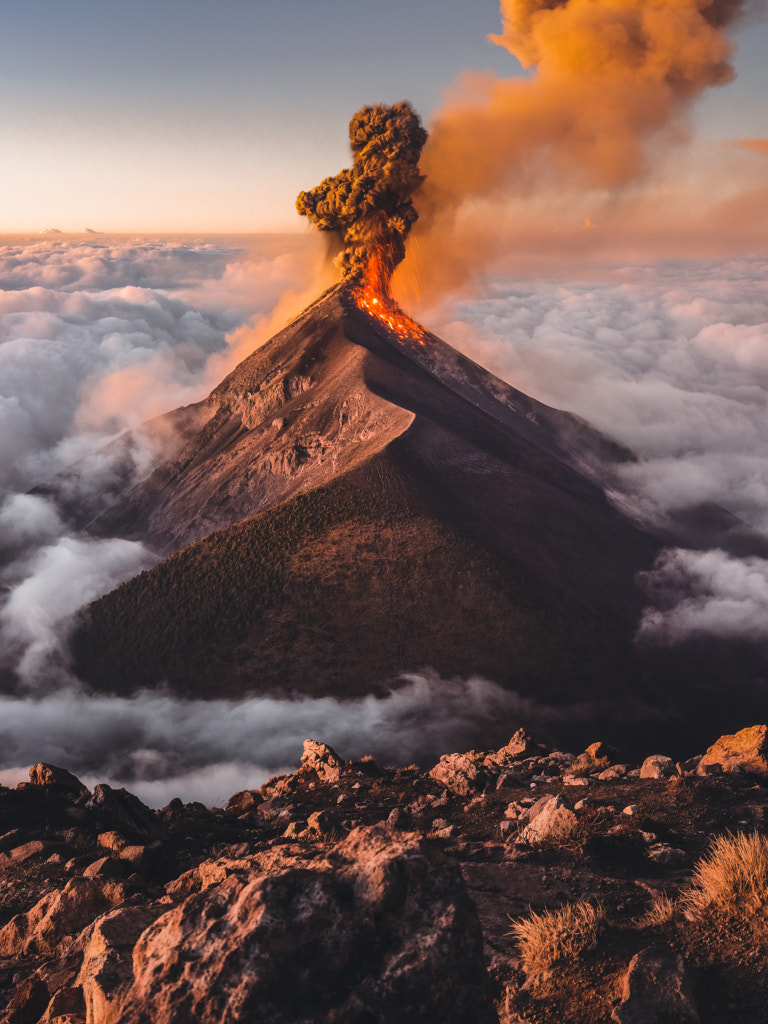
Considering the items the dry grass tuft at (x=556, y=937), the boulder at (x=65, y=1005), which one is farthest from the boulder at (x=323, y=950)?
the boulder at (x=65, y=1005)

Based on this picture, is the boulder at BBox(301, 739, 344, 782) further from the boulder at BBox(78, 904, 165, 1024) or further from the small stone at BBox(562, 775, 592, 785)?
the boulder at BBox(78, 904, 165, 1024)

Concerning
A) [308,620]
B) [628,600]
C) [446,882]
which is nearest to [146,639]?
[308,620]

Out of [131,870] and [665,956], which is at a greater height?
[665,956]

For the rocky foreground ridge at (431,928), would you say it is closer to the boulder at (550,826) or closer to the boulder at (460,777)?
the boulder at (550,826)

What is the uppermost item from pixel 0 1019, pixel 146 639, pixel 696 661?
pixel 0 1019

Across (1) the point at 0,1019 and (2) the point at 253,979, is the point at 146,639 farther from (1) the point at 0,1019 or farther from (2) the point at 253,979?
(2) the point at 253,979
